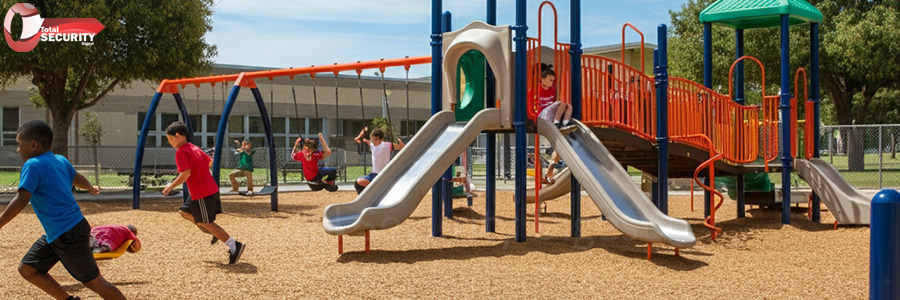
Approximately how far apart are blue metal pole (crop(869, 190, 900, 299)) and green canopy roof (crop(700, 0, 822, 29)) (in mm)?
8811

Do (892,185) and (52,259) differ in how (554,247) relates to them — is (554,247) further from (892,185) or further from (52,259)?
(892,185)

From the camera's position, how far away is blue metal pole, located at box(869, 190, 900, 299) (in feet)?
11.5

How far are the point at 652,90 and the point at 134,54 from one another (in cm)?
1167

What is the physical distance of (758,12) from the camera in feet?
39.1

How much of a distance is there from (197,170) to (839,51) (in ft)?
81.4

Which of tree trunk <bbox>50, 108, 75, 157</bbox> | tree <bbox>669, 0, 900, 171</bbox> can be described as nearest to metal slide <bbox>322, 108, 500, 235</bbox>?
tree trunk <bbox>50, 108, 75, 157</bbox>

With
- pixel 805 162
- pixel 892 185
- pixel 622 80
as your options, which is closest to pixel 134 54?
pixel 622 80

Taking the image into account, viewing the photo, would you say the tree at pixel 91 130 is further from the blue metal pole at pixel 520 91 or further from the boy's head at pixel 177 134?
the blue metal pole at pixel 520 91

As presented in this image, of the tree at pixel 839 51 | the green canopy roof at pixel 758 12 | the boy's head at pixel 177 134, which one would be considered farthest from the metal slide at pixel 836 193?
the tree at pixel 839 51

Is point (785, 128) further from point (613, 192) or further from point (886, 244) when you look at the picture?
point (886, 244)

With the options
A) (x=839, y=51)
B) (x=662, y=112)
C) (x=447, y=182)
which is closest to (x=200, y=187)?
(x=447, y=182)

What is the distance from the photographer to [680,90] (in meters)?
10.9

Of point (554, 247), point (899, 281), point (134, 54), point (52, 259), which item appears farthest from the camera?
point (134, 54)

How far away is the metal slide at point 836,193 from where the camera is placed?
11188 millimetres
